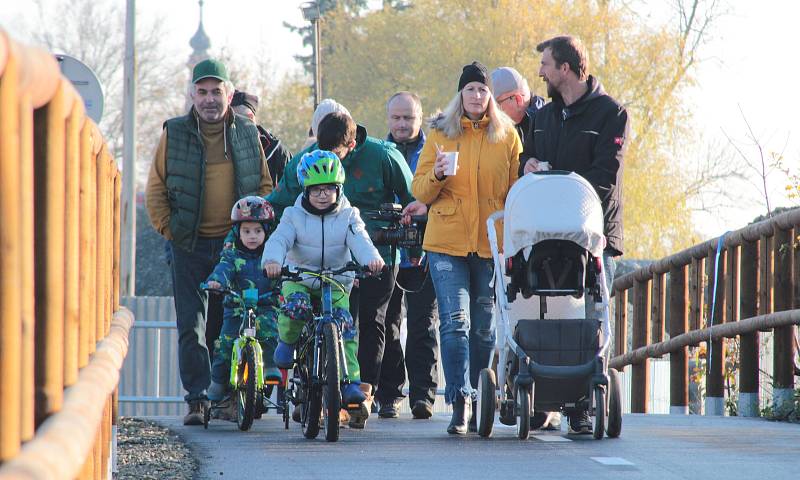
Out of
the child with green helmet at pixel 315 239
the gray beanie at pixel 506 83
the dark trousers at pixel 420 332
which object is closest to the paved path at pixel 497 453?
the child with green helmet at pixel 315 239

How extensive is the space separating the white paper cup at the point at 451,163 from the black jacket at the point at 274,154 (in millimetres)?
2784

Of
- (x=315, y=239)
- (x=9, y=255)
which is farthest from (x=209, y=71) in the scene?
(x=9, y=255)

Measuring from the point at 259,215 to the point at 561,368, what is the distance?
95.2 inches

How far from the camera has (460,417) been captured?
9164 mm

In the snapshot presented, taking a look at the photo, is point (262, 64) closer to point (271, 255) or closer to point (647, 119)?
point (647, 119)

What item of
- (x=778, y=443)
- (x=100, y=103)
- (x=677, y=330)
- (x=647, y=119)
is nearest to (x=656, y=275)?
(x=677, y=330)

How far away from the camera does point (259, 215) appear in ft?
32.9

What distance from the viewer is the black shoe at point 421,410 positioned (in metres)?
11.1

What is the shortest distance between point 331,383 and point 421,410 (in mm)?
2626

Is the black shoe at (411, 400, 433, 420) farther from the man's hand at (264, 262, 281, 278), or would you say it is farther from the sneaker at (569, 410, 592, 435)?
the man's hand at (264, 262, 281, 278)

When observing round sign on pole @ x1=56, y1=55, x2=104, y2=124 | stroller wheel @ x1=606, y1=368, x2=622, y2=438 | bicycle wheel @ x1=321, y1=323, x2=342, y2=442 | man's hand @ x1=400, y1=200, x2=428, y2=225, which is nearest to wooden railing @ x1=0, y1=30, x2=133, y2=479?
bicycle wheel @ x1=321, y1=323, x2=342, y2=442

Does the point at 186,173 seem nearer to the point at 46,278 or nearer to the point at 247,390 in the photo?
the point at 247,390

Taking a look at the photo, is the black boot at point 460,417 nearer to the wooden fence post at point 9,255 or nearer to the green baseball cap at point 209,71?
the green baseball cap at point 209,71

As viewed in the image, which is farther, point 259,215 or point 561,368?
point 259,215
